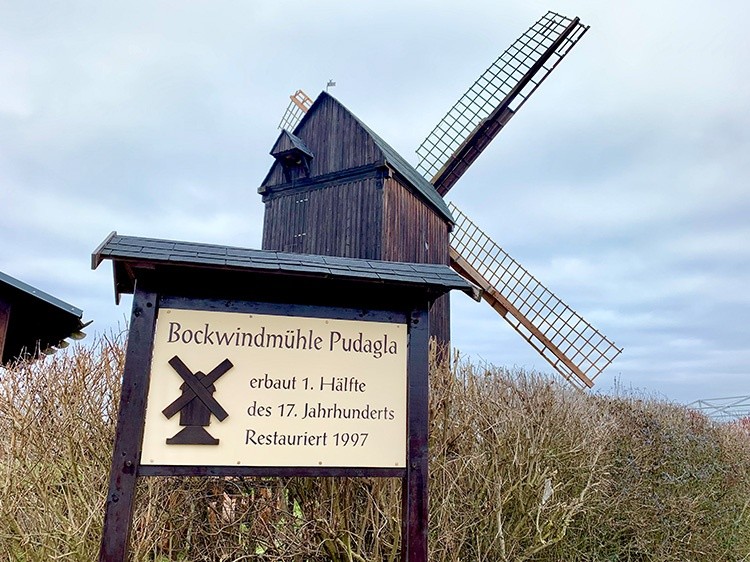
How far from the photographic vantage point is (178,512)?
4676 millimetres

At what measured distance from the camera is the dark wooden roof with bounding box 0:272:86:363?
21.2ft

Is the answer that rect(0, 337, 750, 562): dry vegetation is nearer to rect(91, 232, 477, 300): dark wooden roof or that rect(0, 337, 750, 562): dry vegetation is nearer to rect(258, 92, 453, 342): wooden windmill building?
rect(91, 232, 477, 300): dark wooden roof

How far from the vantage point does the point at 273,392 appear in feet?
9.82

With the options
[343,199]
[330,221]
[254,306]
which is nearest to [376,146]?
[343,199]

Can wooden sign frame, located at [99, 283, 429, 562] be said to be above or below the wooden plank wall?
below

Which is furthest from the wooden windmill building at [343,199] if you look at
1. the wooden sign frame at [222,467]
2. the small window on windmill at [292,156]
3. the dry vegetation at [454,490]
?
the wooden sign frame at [222,467]

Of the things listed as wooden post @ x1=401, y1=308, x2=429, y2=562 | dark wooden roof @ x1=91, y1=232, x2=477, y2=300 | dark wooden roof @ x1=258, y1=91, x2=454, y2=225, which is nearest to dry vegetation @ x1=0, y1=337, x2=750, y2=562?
wooden post @ x1=401, y1=308, x2=429, y2=562

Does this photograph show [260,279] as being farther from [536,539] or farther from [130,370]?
[536,539]

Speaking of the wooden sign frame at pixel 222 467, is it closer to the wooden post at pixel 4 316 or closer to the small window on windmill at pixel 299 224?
the wooden post at pixel 4 316

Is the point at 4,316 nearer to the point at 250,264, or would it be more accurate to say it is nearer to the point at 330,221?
the point at 250,264

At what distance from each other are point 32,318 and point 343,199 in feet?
20.0

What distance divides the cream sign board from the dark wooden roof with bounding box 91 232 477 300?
30cm

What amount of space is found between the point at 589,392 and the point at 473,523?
3568 millimetres

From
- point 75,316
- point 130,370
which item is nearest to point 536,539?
point 130,370
